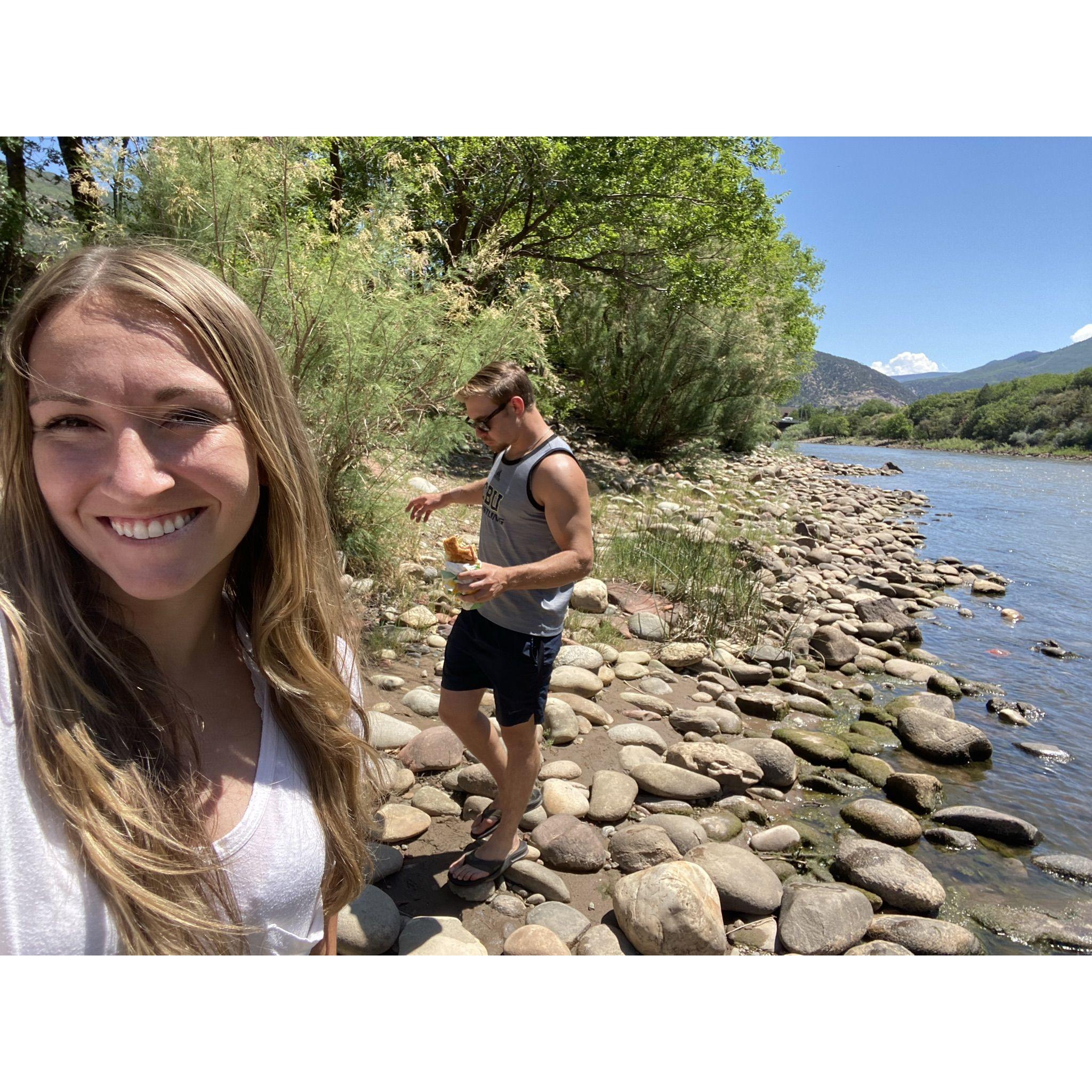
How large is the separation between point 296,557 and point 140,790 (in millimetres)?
462

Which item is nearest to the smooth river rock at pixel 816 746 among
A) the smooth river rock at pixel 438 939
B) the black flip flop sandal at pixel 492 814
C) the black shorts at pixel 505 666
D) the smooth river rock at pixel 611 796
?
the smooth river rock at pixel 611 796

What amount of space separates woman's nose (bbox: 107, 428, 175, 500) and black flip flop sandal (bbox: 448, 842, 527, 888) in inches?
99.3

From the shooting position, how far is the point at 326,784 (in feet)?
4.21

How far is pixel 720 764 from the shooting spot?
4.25 m

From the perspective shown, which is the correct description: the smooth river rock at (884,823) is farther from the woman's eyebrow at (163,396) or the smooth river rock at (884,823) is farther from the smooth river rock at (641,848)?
the woman's eyebrow at (163,396)

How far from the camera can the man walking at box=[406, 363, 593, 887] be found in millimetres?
2820

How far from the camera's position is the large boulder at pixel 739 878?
311 centimetres

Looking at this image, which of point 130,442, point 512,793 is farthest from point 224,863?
point 512,793

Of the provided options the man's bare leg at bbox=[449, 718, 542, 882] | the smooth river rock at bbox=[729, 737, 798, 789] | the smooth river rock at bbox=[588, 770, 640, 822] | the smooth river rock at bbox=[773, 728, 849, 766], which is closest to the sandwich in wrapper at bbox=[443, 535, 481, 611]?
the man's bare leg at bbox=[449, 718, 542, 882]

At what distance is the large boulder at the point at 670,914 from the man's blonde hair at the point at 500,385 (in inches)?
79.8

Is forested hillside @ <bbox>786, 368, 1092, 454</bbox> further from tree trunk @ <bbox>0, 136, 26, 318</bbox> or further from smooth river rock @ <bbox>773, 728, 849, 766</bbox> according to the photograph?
tree trunk @ <bbox>0, 136, 26, 318</bbox>

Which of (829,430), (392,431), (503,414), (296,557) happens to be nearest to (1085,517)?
(392,431)

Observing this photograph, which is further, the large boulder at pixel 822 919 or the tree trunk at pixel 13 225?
the tree trunk at pixel 13 225

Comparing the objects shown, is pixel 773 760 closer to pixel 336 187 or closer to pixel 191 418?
pixel 191 418
